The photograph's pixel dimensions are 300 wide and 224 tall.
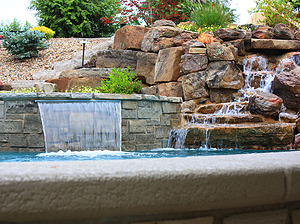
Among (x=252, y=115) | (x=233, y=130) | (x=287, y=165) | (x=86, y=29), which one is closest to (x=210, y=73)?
(x=252, y=115)

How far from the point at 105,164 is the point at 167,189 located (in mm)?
244

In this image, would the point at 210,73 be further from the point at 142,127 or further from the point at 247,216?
the point at 247,216

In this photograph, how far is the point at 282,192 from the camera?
3.39 feet

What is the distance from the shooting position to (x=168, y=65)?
6996 millimetres

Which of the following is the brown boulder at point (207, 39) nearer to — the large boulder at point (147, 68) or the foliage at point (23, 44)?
the large boulder at point (147, 68)

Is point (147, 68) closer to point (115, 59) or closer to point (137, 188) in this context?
point (115, 59)

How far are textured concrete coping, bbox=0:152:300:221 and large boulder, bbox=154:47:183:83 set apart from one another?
19.5 feet

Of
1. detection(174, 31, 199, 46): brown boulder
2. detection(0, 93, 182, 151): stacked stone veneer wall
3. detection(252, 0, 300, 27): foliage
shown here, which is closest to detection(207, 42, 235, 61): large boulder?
detection(174, 31, 199, 46): brown boulder

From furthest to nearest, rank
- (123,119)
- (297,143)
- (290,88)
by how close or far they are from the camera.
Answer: (290,88), (123,119), (297,143)

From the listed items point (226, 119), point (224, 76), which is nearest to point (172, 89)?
point (224, 76)

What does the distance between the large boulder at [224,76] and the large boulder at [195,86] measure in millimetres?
158

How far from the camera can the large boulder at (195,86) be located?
6.46 m

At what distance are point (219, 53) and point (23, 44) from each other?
8.29 metres

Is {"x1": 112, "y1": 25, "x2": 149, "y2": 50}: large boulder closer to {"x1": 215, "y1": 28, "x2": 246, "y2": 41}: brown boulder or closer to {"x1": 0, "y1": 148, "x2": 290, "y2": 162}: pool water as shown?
{"x1": 215, "y1": 28, "x2": 246, "y2": 41}: brown boulder
